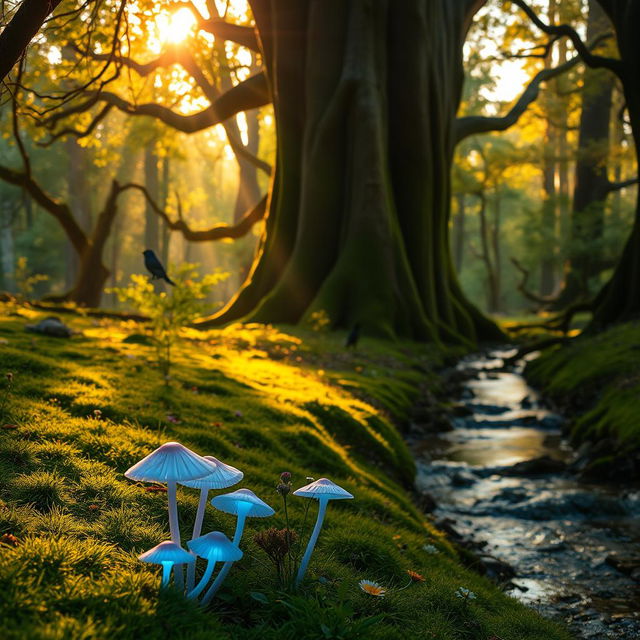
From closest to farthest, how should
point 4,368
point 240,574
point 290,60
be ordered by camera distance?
point 240,574 → point 4,368 → point 290,60

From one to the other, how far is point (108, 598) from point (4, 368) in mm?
4483

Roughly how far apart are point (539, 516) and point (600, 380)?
590 cm

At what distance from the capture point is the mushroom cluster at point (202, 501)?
108 inches

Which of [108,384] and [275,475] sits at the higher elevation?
[108,384]

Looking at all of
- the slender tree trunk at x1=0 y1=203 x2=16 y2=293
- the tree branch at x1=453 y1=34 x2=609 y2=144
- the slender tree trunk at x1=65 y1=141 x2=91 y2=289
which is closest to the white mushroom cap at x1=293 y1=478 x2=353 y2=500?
the tree branch at x1=453 y1=34 x2=609 y2=144

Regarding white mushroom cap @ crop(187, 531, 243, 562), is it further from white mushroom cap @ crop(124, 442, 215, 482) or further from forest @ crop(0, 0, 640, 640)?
white mushroom cap @ crop(124, 442, 215, 482)

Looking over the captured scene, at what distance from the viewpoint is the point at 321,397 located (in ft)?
29.4

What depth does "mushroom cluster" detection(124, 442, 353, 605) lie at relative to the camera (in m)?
2.76

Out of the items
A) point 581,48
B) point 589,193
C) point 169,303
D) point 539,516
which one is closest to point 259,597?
point 539,516

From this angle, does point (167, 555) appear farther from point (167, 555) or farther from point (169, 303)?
point (169, 303)

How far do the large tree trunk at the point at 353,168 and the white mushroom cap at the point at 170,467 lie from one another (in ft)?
46.8

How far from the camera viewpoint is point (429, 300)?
20406 mm

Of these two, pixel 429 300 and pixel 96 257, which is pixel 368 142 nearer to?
pixel 429 300

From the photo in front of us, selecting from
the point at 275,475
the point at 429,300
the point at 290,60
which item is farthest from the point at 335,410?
the point at 290,60
